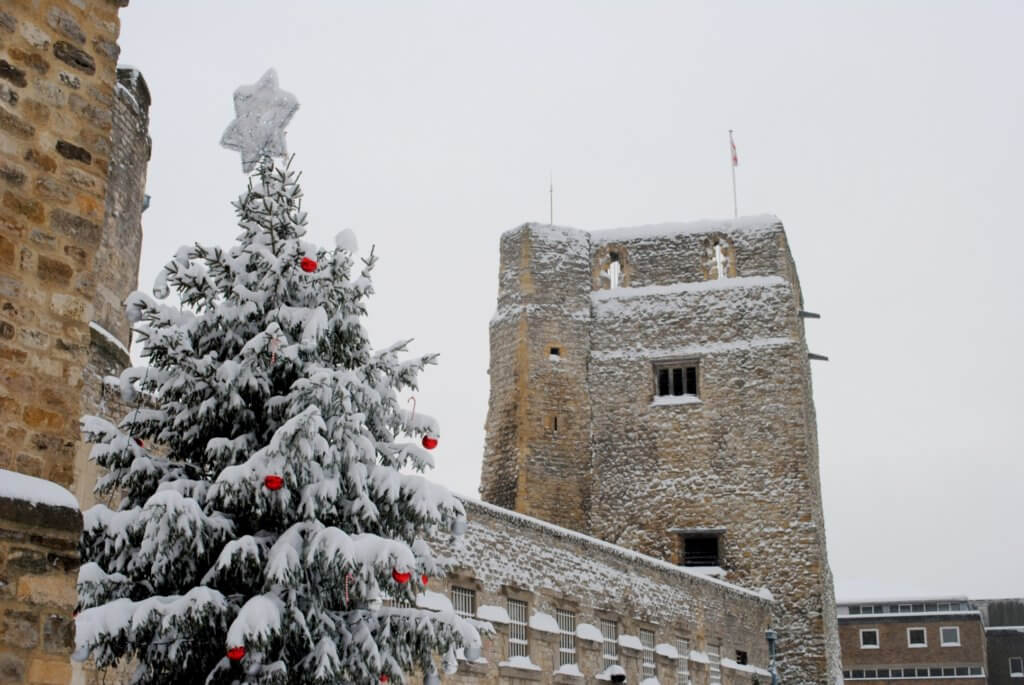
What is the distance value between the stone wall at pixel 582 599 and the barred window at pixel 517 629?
0.09 meters

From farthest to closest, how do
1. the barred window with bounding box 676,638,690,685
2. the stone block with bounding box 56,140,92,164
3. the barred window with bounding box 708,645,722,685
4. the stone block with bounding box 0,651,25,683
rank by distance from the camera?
the barred window with bounding box 708,645,722,685, the barred window with bounding box 676,638,690,685, the stone block with bounding box 56,140,92,164, the stone block with bounding box 0,651,25,683

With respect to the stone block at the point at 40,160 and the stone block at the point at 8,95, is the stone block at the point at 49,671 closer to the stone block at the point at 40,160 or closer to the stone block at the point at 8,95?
the stone block at the point at 40,160

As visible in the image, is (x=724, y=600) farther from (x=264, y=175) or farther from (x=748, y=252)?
(x=264, y=175)

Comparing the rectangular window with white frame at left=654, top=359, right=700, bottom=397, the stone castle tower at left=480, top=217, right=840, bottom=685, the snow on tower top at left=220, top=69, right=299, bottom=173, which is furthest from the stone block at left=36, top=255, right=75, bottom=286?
the rectangular window with white frame at left=654, top=359, right=700, bottom=397

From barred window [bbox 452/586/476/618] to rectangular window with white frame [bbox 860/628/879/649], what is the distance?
132 ft

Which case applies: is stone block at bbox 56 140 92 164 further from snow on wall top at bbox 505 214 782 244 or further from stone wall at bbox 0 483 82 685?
snow on wall top at bbox 505 214 782 244

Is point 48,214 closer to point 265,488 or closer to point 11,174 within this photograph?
point 11,174

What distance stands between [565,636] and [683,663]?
409cm

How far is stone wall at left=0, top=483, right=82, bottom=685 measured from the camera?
5.43m

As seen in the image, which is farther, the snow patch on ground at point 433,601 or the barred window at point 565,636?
the barred window at point 565,636

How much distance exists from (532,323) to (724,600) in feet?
28.9

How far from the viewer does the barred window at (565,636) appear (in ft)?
59.7

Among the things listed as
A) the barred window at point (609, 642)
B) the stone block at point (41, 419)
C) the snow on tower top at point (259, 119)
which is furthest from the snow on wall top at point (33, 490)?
the barred window at point (609, 642)

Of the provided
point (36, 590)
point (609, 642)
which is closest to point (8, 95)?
point (36, 590)
